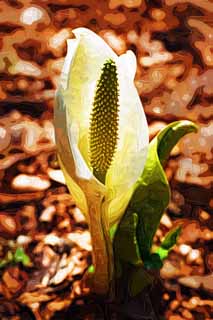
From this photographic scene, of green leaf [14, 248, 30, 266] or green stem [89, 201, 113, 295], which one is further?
green leaf [14, 248, 30, 266]

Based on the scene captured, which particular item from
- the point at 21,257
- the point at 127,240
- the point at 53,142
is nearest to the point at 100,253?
the point at 127,240

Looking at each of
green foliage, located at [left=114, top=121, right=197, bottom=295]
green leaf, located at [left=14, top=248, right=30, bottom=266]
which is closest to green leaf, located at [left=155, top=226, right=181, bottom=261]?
green foliage, located at [left=114, top=121, right=197, bottom=295]

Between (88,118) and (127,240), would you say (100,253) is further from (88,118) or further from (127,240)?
(88,118)

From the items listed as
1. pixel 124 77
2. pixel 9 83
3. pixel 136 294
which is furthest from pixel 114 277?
pixel 9 83

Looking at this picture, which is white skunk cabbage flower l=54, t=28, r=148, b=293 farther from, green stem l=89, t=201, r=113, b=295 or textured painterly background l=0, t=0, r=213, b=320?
textured painterly background l=0, t=0, r=213, b=320

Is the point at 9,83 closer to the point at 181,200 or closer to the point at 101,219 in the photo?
the point at 181,200

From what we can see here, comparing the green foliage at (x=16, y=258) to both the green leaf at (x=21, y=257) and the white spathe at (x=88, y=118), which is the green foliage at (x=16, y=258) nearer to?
the green leaf at (x=21, y=257)

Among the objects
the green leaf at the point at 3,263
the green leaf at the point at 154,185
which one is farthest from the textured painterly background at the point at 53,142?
the green leaf at the point at 154,185
